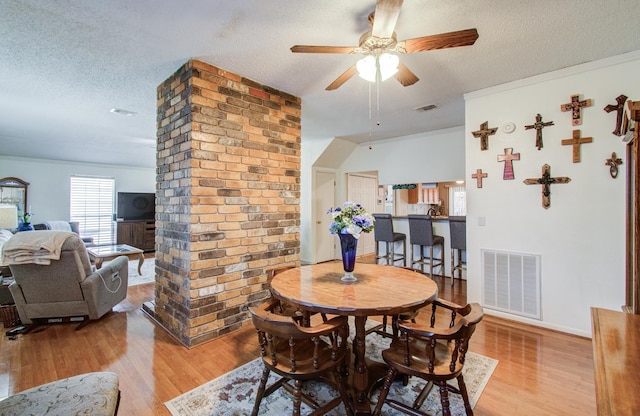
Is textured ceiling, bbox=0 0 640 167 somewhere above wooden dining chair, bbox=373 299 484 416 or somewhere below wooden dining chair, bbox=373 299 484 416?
above

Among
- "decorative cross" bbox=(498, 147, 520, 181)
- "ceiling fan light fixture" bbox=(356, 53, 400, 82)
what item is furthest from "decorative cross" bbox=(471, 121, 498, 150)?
"ceiling fan light fixture" bbox=(356, 53, 400, 82)

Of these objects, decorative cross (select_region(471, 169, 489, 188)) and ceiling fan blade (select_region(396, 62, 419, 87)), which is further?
decorative cross (select_region(471, 169, 489, 188))

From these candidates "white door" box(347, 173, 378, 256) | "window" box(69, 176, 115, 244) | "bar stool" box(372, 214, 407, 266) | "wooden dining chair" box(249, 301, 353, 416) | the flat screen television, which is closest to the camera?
"wooden dining chair" box(249, 301, 353, 416)

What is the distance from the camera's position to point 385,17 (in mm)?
1560

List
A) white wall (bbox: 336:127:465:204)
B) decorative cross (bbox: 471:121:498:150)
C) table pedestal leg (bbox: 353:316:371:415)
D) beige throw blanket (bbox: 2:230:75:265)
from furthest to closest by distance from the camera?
white wall (bbox: 336:127:465:204) < decorative cross (bbox: 471:121:498:150) < beige throw blanket (bbox: 2:230:75:265) < table pedestal leg (bbox: 353:316:371:415)

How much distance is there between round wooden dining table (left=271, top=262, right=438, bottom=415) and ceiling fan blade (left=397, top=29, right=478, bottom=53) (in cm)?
149

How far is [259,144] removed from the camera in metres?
3.04

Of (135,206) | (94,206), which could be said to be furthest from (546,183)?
(94,206)

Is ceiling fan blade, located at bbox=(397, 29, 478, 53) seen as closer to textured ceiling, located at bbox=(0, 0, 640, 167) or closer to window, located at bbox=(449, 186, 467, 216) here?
textured ceiling, located at bbox=(0, 0, 640, 167)

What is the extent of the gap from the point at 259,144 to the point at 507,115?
8.83ft

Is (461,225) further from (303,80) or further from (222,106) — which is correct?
(222,106)

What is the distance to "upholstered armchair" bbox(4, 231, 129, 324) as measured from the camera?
9.04 ft

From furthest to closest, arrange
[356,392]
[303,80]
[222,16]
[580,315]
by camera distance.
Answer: [303,80], [580,315], [222,16], [356,392]

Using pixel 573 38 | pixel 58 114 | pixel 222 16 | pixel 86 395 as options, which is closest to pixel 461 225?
pixel 573 38
